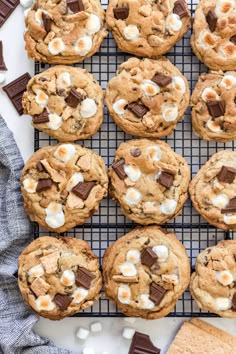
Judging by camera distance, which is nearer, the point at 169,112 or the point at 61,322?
the point at 169,112

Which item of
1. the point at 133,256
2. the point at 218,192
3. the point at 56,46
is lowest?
the point at 133,256

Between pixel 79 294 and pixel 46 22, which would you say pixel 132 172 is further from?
pixel 46 22

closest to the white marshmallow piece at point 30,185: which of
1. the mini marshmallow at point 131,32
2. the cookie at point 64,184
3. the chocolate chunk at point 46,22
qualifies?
the cookie at point 64,184

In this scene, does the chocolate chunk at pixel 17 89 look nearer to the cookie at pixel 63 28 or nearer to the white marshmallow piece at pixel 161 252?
the cookie at pixel 63 28

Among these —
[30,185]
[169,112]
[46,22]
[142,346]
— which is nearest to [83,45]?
[46,22]

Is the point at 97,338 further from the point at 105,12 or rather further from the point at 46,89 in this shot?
the point at 105,12

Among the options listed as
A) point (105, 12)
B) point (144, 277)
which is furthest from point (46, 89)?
point (144, 277)

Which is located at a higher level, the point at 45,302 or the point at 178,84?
the point at 178,84
